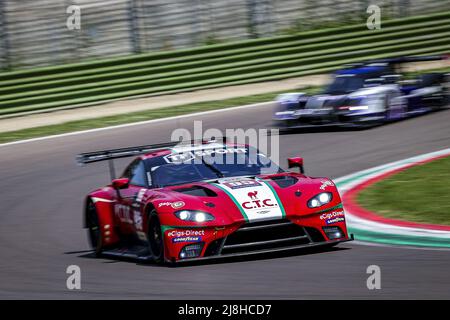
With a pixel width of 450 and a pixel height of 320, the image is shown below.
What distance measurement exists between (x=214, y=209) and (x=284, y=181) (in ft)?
3.13

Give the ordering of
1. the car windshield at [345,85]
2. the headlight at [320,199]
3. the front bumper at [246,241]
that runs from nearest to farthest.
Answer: the front bumper at [246,241], the headlight at [320,199], the car windshield at [345,85]

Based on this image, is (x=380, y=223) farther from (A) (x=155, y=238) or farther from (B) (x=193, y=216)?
(A) (x=155, y=238)

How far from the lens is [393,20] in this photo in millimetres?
24250

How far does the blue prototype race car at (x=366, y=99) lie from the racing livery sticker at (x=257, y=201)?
27.7ft

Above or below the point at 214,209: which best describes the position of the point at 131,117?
below

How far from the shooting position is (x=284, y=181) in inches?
349

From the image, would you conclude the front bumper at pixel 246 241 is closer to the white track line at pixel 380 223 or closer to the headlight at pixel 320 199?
the headlight at pixel 320 199

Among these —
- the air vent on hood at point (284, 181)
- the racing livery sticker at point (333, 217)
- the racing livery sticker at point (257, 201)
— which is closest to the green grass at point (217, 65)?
the air vent on hood at point (284, 181)

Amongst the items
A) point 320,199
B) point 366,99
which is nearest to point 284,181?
point 320,199

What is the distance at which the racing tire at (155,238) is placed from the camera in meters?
8.35

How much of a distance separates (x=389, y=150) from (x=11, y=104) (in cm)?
947
